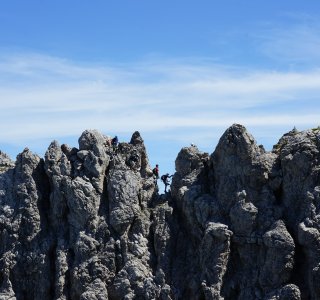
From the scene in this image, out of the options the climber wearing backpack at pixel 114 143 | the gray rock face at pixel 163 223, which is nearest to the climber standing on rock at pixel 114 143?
the climber wearing backpack at pixel 114 143

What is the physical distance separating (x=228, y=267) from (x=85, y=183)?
665 inches

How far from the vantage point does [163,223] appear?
77688mm

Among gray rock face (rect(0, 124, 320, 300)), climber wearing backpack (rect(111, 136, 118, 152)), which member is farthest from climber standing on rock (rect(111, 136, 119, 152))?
gray rock face (rect(0, 124, 320, 300))

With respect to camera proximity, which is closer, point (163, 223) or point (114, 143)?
point (163, 223)

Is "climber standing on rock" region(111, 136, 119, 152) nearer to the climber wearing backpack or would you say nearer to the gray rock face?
the climber wearing backpack

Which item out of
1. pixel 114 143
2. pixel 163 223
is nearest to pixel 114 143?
pixel 114 143

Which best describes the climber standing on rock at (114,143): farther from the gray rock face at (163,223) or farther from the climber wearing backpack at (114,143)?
the gray rock face at (163,223)

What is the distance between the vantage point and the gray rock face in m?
71.9

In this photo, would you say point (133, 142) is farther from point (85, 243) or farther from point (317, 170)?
point (317, 170)

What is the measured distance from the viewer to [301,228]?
7025cm

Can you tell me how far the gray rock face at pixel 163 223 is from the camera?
236 ft

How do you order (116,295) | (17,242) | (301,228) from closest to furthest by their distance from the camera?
(301,228) < (116,295) < (17,242)

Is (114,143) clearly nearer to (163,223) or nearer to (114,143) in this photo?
(114,143)

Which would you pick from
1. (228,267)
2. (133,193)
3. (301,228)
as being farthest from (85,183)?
(301,228)
